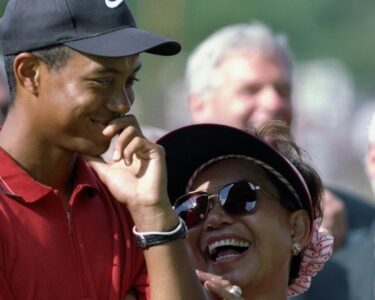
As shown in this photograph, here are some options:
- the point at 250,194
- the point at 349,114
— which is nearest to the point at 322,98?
the point at 349,114

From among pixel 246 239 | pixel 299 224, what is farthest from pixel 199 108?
pixel 246 239

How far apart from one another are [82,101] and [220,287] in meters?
0.77

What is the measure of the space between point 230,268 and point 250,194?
9.6 inches

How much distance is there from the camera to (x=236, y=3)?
10367 mm

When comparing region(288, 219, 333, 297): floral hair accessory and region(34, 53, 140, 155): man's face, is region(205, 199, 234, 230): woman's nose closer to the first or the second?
region(288, 219, 333, 297): floral hair accessory

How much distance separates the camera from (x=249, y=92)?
6340 millimetres

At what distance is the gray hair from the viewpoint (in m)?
6.50

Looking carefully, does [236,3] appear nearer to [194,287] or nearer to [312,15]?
[312,15]

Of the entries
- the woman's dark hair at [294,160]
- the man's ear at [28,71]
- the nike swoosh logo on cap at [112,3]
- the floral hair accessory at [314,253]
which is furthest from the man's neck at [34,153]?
the floral hair accessory at [314,253]

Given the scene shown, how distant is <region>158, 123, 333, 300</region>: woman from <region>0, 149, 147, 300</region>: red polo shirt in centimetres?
58

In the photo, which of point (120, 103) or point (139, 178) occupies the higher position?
point (120, 103)

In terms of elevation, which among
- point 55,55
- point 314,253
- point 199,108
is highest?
point 55,55

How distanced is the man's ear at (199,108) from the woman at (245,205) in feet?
6.49

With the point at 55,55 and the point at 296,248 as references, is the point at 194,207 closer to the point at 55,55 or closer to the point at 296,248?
the point at 296,248
